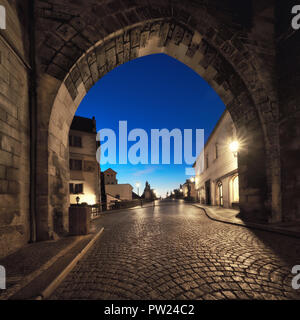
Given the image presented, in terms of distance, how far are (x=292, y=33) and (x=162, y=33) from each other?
18.0 feet

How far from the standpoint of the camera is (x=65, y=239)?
148 inches

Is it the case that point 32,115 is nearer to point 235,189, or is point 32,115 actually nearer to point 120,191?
point 235,189

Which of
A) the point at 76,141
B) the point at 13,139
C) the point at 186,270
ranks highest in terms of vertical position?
the point at 76,141

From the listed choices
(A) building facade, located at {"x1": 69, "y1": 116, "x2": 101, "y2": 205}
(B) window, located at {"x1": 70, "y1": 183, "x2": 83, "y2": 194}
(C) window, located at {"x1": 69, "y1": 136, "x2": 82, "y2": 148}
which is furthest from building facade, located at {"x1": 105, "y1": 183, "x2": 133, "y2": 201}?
(C) window, located at {"x1": 69, "y1": 136, "x2": 82, "y2": 148}

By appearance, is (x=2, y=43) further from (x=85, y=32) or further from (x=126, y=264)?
(x=126, y=264)

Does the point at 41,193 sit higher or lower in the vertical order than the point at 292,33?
lower

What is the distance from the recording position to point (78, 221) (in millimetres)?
4301

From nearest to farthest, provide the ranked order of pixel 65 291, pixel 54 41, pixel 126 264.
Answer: pixel 65 291, pixel 126 264, pixel 54 41

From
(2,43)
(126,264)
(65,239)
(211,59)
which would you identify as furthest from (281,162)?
(2,43)

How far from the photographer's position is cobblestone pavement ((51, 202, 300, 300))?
1.80 m

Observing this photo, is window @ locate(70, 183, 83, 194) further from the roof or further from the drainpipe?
the drainpipe

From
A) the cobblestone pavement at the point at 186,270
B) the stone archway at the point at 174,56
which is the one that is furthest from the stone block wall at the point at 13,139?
the cobblestone pavement at the point at 186,270

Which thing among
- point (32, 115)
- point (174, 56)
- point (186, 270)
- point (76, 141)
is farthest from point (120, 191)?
point (186, 270)

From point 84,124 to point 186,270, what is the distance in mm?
19451
